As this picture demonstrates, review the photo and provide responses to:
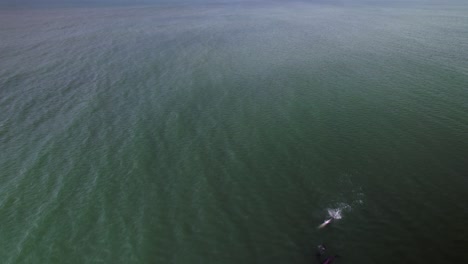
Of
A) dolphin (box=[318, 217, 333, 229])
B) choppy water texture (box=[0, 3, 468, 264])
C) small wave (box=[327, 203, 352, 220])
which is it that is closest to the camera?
choppy water texture (box=[0, 3, 468, 264])

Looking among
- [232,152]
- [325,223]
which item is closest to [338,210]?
[325,223]

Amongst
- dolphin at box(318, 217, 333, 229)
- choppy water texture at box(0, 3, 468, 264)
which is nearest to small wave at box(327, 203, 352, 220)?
choppy water texture at box(0, 3, 468, 264)

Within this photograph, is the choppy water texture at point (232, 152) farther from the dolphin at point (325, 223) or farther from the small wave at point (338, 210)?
the dolphin at point (325, 223)

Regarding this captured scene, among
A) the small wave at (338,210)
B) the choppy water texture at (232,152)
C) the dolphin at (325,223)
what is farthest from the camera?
the small wave at (338,210)

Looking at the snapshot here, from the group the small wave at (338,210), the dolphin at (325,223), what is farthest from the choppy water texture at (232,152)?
the dolphin at (325,223)

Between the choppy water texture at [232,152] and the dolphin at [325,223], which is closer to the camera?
the choppy water texture at [232,152]

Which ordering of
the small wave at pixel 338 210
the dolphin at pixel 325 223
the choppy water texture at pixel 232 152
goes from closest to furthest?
1. the choppy water texture at pixel 232 152
2. the dolphin at pixel 325 223
3. the small wave at pixel 338 210

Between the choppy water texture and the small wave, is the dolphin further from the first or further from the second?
the small wave

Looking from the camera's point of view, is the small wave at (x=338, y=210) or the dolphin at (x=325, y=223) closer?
the dolphin at (x=325, y=223)
